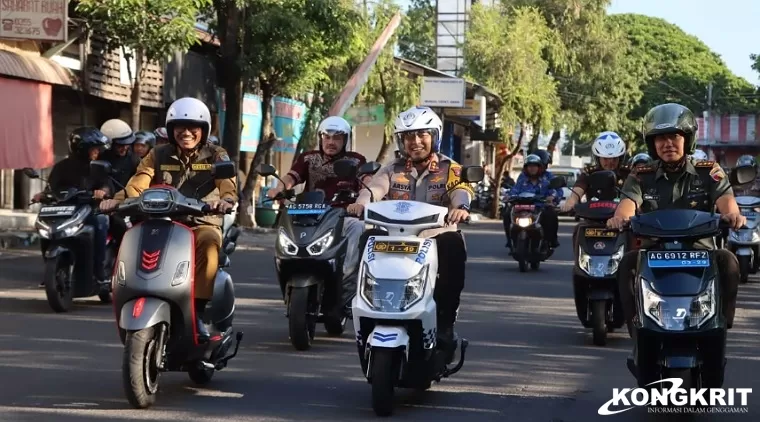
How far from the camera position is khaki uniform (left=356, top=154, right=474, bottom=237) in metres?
7.91

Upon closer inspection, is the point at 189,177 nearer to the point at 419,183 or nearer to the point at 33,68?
the point at 419,183

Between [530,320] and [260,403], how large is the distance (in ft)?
17.8

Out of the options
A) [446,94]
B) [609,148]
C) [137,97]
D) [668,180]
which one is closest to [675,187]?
[668,180]

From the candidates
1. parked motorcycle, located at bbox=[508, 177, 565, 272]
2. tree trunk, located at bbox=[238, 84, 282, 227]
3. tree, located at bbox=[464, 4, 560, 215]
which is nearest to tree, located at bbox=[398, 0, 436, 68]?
tree, located at bbox=[464, 4, 560, 215]

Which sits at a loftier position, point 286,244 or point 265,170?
point 265,170

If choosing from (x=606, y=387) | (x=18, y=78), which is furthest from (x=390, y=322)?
(x=18, y=78)

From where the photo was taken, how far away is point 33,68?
20.4 m

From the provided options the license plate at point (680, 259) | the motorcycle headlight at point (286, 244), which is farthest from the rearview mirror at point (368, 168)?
the motorcycle headlight at point (286, 244)

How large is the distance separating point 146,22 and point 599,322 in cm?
1198

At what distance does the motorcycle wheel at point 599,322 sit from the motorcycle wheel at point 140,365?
4549 millimetres

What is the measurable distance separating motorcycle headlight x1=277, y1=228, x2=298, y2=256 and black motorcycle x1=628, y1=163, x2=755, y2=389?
3905mm

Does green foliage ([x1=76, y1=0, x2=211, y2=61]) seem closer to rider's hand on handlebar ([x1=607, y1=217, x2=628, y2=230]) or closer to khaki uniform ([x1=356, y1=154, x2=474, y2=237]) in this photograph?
khaki uniform ([x1=356, y1=154, x2=474, y2=237])

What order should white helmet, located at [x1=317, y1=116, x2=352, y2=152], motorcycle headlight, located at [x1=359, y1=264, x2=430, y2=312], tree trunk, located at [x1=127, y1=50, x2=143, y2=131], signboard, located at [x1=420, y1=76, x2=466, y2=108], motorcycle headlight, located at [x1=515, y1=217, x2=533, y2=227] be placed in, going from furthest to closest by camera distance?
1. signboard, located at [x1=420, y1=76, x2=466, y2=108]
2. tree trunk, located at [x1=127, y1=50, x2=143, y2=131]
3. motorcycle headlight, located at [x1=515, y1=217, x2=533, y2=227]
4. white helmet, located at [x1=317, y1=116, x2=352, y2=152]
5. motorcycle headlight, located at [x1=359, y1=264, x2=430, y2=312]

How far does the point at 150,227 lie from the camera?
7207mm
